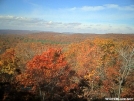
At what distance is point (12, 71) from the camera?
1684cm

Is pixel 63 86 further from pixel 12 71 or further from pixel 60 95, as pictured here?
pixel 12 71

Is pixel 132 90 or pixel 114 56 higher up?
pixel 114 56

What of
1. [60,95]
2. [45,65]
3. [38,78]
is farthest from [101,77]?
[38,78]

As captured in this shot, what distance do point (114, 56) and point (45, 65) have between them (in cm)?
1666

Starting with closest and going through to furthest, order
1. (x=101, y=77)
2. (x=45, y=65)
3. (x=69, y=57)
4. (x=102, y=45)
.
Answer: (x=45, y=65), (x=101, y=77), (x=102, y=45), (x=69, y=57)

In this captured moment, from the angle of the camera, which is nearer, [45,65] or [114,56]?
[45,65]

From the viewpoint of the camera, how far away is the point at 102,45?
3209cm

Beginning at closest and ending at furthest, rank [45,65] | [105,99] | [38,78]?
[38,78]
[45,65]
[105,99]

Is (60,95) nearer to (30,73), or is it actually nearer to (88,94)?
(88,94)

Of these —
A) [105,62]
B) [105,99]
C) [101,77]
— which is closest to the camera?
[105,99]

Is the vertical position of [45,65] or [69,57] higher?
[45,65]

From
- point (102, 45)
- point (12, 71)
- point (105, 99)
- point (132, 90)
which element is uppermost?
point (102, 45)

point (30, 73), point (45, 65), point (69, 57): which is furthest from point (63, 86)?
point (69, 57)

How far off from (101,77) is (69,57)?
17.2 metres
